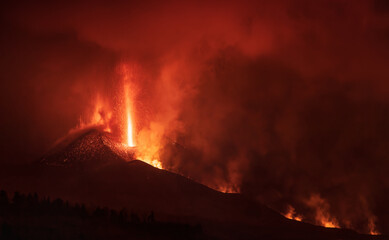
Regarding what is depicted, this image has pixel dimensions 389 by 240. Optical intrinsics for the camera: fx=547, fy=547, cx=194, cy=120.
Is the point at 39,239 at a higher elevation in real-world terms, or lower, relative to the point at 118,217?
lower

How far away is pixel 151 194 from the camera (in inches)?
1426

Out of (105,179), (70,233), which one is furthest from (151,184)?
(70,233)

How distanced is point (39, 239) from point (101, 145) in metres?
16.2

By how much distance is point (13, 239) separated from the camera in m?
A: 25.4

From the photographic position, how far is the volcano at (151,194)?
1340 inches

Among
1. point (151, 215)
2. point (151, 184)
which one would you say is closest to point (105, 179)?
point (151, 184)

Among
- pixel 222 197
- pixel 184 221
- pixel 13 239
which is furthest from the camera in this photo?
pixel 222 197

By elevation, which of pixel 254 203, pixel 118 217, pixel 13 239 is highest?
pixel 254 203

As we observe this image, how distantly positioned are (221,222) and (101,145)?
12267 mm

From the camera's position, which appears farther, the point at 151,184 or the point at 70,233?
the point at 151,184

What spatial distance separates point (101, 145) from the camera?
41438 mm

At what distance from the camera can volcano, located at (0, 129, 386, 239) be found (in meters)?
34.0

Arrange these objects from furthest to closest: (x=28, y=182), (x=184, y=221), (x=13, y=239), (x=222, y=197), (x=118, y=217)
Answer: (x=222, y=197)
(x=28, y=182)
(x=184, y=221)
(x=118, y=217)
(x=13, y=239)

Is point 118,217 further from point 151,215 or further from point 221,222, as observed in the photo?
point 221,222
